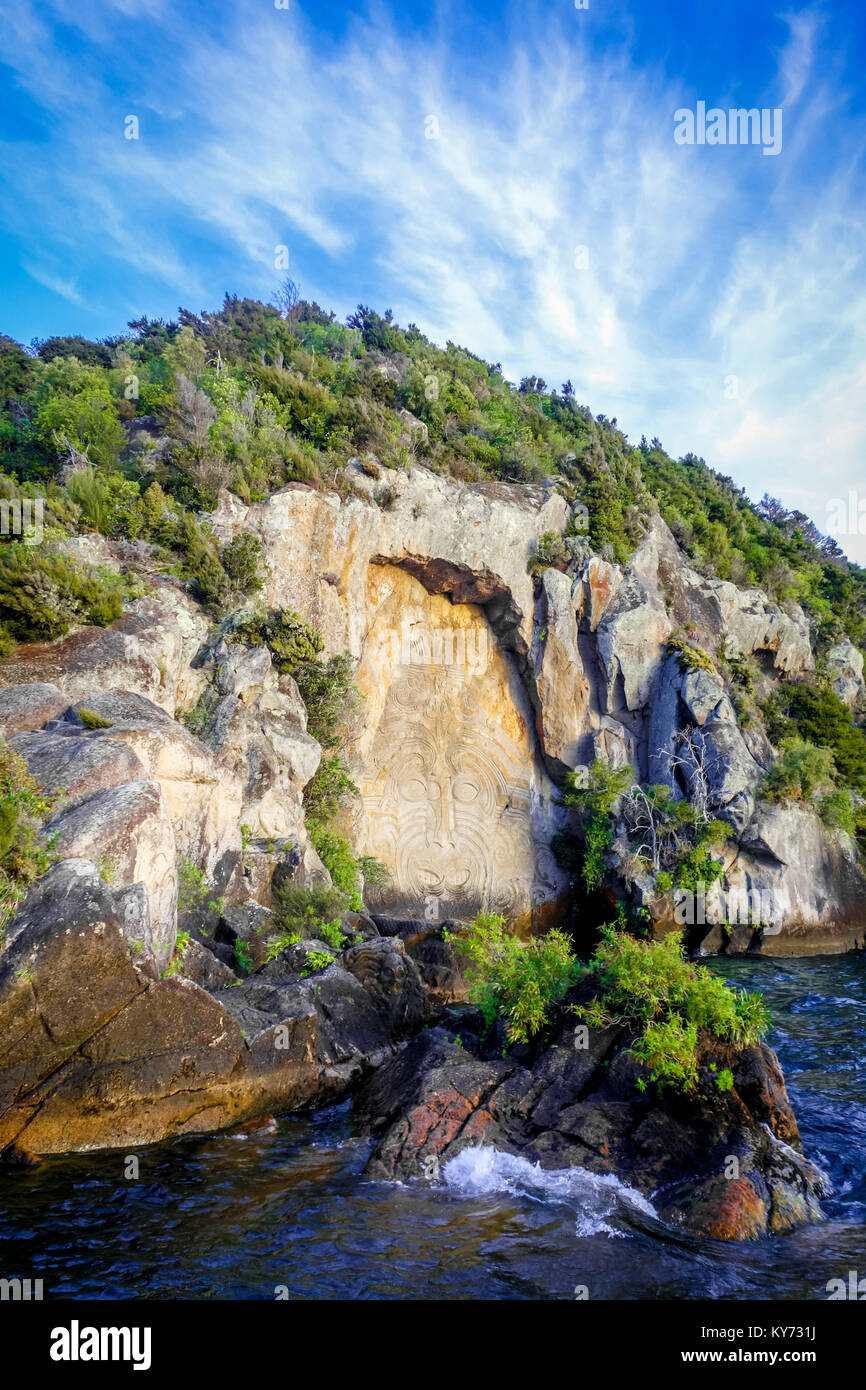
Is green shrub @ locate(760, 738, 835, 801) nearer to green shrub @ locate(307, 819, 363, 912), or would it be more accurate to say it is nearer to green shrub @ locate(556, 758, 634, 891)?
green shrub @ locate(556, 758, 634, 891)

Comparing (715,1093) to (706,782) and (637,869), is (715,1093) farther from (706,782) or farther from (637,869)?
(706,782)

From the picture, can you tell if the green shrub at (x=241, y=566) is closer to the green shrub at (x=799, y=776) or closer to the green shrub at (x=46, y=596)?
the green shrub at (x=46, y=596)

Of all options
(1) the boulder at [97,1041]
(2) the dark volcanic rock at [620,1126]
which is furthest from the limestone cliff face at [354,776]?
(2) the dark volcanic rock at [620,1126]

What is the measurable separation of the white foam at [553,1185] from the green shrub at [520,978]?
80.5 inches

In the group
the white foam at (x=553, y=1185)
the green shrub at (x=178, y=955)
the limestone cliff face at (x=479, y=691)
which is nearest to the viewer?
the white foam at (x=553, y=1185)

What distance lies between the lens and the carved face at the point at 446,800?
79.3ft

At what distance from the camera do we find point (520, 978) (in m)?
10.3

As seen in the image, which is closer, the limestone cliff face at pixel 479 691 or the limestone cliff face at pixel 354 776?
the limestone cliff face at pixel 354 776

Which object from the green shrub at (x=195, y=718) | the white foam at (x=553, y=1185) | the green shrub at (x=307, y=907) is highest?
the green shrub at (x=195, y=718)

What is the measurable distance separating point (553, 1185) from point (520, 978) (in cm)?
310

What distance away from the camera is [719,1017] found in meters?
8.02

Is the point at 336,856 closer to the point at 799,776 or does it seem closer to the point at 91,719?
the point at 91,719

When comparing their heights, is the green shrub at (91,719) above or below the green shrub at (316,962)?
above

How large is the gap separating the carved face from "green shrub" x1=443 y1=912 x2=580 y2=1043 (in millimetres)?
12801
